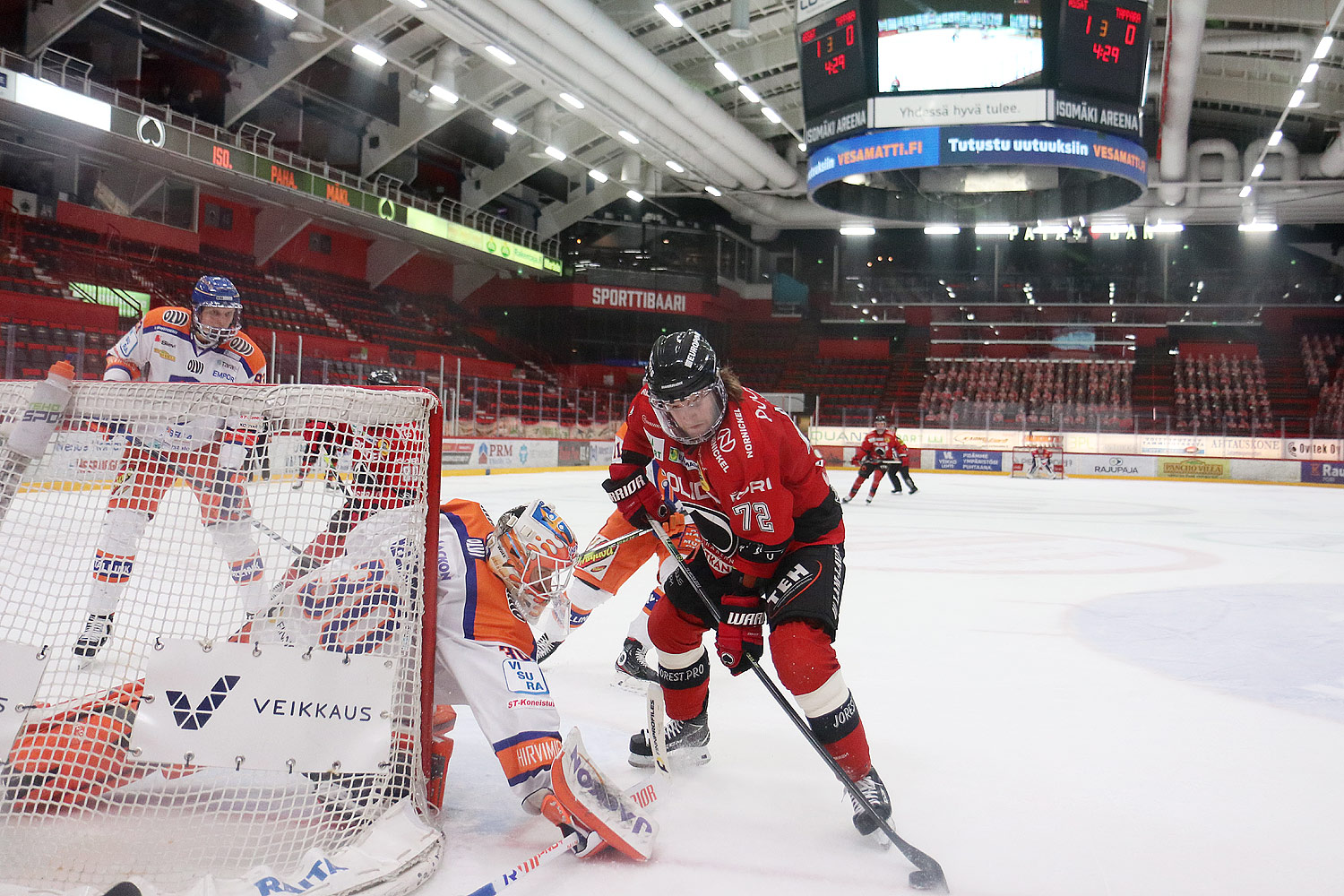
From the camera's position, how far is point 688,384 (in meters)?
1.97

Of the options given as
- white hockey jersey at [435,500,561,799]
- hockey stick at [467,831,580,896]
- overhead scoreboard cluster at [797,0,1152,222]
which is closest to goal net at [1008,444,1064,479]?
overhead scoreboard cluster at [797,0,1152,222]

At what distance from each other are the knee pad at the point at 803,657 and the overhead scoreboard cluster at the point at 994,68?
8010 millimetres

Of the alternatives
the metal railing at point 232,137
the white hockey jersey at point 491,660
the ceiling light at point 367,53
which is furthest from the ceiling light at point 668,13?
the white hockey jersey at point 491,660

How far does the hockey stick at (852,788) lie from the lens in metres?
1.75

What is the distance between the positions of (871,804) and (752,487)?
684 millimetres

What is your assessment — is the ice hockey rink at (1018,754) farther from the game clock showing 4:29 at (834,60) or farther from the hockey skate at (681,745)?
the game clock showing 4:29 at (834,60)

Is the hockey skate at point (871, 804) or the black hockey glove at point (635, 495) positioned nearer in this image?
the hockey skate at point (871, 804)

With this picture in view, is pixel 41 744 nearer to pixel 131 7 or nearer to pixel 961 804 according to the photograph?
pixel 961 804

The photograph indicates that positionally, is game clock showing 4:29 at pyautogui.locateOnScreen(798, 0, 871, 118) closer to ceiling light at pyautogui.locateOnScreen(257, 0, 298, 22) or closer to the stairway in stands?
ceiling light at pyautogui.locateOnScreen(257, 0, 298, 22)

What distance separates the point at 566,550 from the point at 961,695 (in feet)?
5.59

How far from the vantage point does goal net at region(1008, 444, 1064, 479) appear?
18.5 metres

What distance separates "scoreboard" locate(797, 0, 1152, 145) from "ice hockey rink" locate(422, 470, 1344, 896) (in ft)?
17.4

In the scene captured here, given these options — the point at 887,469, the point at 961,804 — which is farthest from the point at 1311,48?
the point at 961,804

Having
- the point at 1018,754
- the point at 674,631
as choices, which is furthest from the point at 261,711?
the point at 1018,754
